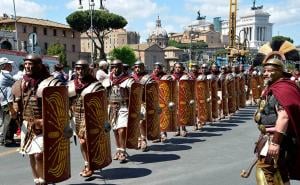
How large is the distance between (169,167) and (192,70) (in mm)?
5171

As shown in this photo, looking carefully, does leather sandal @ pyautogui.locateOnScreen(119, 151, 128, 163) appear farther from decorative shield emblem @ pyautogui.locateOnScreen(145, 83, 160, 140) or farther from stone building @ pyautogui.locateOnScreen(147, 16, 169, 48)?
stone building @ pyautogui.locateOnScreen(147, 16, 169, 48)

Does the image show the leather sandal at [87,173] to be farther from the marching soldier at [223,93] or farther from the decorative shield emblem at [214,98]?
the marching soldier at [223,93]

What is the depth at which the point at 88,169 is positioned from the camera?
6574 millimetres

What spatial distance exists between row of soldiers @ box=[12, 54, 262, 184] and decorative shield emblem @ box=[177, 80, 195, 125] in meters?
0.18

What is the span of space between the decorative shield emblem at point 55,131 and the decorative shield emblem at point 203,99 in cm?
663

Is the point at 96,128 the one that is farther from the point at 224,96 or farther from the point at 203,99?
the point at 224,96

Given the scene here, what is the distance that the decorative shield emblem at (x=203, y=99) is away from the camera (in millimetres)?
11844

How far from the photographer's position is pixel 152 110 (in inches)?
347

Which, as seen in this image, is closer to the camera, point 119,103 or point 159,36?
point 119,103

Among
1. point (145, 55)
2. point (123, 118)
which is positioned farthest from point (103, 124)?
point (145, 55)

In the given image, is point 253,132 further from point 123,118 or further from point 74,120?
point 74,120

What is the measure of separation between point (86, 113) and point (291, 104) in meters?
2.77

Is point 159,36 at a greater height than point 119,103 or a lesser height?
greater

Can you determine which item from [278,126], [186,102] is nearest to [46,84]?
[278,126]
